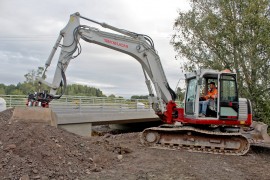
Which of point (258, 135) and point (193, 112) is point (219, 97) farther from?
point (258, 135)

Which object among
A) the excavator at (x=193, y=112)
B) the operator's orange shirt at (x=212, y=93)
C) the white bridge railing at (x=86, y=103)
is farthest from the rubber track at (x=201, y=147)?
the white bridge railing at (x=86, y=103)

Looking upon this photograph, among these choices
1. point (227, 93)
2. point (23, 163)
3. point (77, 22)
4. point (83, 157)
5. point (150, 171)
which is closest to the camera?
point (23, 163)

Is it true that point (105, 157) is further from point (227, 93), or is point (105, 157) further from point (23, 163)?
point (227, 93)

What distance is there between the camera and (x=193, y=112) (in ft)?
37.6

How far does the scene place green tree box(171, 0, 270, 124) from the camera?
794 inches

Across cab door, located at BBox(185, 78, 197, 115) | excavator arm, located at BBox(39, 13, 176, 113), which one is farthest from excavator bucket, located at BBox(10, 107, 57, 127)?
cab door, located at BBox(185, 78, 197, 115)

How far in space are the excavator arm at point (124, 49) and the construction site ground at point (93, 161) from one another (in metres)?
2.94

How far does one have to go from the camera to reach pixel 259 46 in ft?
66.9

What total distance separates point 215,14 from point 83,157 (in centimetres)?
1618

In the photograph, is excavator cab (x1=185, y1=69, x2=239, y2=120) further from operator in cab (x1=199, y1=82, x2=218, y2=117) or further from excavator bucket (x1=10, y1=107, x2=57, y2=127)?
excavator bucket (x1=10, y1=107, x2=57, y2=127)

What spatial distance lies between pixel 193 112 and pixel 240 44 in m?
10.5

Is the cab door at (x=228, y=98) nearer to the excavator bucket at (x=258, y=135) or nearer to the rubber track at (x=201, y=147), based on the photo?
the rubber track at (x=201, y=147)

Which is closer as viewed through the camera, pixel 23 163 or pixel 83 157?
pixel 23 163

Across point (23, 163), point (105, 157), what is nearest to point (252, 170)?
point (105, 157)
